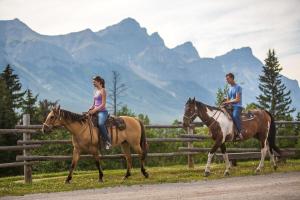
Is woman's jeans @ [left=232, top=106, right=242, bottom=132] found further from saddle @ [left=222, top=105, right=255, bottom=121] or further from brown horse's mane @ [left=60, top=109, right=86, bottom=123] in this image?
brown horse's mane @ [left=60, top=109, right=86, bottom=123]

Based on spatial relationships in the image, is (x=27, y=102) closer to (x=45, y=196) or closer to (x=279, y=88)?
(x=45, y=196)

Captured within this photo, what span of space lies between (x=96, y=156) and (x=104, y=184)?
4.47 feet

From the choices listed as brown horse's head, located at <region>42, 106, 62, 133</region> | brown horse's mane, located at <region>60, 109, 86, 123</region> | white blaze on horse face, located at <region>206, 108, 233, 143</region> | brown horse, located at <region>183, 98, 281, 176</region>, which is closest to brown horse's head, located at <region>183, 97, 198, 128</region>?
brown horse, located at <region>183, 98, 281, 176</region>

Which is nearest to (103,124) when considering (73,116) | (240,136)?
(73,116)

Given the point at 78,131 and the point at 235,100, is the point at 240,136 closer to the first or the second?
the point at 235,100

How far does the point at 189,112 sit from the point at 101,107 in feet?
8.93

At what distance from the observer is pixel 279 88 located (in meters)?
95.2

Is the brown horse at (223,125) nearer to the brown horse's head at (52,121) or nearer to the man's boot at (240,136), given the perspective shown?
the man's boot at (240,136)

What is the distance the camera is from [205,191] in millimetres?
10695

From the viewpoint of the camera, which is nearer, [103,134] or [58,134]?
[103,134]

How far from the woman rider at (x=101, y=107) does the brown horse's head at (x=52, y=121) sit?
90 centimetres

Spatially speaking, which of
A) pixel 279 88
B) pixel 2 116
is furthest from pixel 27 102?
pixel 279 88

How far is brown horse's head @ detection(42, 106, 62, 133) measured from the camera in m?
13.4

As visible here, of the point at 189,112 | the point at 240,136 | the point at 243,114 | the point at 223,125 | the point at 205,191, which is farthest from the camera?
the point at 243,114
